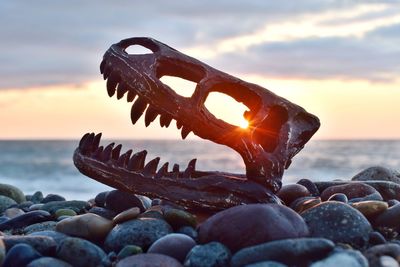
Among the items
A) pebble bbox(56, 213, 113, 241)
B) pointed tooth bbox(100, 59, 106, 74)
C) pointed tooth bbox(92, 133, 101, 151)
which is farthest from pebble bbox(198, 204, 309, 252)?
pointed tooth bbox(100, 59, 106, 74)

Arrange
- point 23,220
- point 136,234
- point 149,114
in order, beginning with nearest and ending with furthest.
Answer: point 136,234
point 149,114
point 23,220

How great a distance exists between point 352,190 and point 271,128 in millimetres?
1505

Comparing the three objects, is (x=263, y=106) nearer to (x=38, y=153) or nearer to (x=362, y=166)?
(x=362, y=166)

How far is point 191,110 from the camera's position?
5.70 metres

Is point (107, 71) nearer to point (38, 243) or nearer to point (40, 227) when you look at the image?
point (40, 227)

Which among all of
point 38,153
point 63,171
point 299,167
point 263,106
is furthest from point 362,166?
point 263,106

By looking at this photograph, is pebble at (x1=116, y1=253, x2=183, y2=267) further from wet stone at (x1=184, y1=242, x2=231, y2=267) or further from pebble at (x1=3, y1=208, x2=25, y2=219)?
pebble at (x1=3, y1=208, x2=25, y2=219)

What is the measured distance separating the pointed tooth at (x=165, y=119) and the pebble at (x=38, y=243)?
1462mm

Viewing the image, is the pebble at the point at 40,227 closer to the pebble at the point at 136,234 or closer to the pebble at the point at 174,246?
the pebble at the point at 136,234

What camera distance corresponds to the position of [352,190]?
701cm

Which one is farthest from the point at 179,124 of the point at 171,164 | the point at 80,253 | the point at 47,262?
the point at 171,164

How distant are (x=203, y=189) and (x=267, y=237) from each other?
1.26 meters

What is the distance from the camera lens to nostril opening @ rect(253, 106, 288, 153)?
6.01m

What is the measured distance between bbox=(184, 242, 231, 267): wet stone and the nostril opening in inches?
66.4
